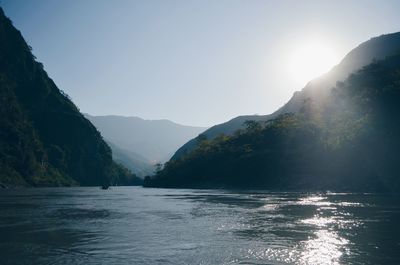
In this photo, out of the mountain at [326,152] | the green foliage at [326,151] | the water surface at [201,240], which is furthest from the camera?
the green foliage at [326,151]

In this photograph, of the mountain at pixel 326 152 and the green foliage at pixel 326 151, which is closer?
the mountain at pixel 326 152

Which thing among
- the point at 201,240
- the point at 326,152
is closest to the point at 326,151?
the point at 326,152

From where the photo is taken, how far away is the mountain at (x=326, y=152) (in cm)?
12031

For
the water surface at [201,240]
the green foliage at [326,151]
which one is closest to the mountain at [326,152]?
the green foliage at [326,151]

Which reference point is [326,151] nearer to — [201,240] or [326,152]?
[326,152]

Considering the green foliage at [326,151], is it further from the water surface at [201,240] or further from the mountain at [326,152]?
the water surface at [201,240]

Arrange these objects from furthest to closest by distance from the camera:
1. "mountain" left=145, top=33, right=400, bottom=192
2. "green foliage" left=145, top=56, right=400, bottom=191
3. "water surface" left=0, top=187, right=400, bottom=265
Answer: "green foliage" left=145, top=56, right=400, bottom=191
"mountain" left=145, top=33, right=400, bottom=192
"water surface" left=0, top=187, right=400, bottom=265

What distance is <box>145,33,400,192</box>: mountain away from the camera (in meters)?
120

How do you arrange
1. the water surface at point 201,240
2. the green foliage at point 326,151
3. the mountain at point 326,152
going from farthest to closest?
the green foliage at point 326,151 → the mountain at point 326,152 → the water surface at point 201,240

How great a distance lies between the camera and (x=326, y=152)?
13762cm

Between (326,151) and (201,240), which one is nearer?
(201,240)

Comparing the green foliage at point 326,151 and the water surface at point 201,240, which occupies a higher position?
the green foliage at point 326,151

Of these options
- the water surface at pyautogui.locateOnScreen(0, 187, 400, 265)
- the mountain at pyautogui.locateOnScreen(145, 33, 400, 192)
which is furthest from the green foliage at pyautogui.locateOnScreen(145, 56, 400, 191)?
the water surface at pyautogui.locateOnScreen(0, 187, 400, 265)

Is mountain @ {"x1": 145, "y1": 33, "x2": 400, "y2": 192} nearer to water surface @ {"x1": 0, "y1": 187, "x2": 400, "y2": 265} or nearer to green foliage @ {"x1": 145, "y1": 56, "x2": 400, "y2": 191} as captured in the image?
green foliage @ {"x1": 145, "y1": 56, "x2": 400, "y2": 191}
